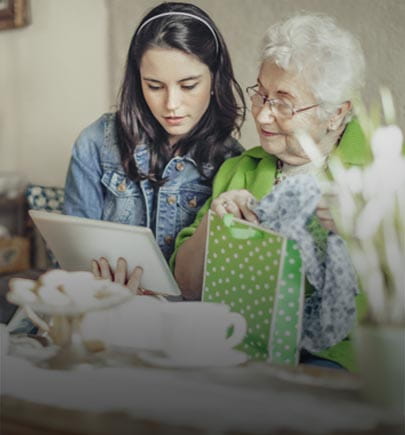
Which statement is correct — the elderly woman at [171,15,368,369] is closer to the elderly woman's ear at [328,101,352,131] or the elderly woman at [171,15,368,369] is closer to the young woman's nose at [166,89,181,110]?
the elderly woman's ear at [328,101,352,131]

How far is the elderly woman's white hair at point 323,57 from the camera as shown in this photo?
857 millimetres

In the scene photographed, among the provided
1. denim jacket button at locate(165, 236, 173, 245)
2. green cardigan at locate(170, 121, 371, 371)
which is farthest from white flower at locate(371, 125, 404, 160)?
denim jacket button at locate(165, 236, 173, 245)

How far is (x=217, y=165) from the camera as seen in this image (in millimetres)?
1027

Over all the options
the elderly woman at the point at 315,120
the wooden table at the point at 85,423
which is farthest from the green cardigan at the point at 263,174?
the wooden table at the point at 85,423

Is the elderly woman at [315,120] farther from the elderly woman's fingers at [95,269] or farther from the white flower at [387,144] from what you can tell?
the elderly woman's fingers at [95,269]

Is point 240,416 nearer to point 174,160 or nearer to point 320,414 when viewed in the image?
point 320,414

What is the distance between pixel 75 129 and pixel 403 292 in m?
0.65

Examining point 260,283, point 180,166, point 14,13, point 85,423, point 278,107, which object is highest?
point 14,13

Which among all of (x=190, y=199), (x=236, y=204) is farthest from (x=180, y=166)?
(x=236, y=204)

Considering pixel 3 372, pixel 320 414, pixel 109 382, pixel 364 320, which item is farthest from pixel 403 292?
pixel 3 372

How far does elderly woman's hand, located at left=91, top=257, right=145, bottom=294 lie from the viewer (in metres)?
0.96

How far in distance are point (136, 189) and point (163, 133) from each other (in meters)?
0.10

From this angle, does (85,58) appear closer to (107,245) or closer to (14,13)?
(14,13)

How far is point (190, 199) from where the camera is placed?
3.38 feet
